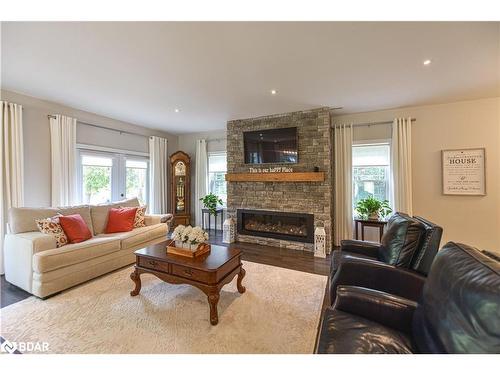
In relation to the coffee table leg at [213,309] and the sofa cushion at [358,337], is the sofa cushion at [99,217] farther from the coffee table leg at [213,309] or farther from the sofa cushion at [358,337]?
the sofa cushion at [358,337]

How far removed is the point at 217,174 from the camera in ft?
17.9

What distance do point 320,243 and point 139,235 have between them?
2.84m

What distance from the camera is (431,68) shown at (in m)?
2.38

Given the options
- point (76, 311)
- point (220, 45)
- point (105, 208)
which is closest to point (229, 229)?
point (105, 208)

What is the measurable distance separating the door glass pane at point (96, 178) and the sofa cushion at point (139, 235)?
137 centimetres

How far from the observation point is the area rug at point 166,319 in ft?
5.31

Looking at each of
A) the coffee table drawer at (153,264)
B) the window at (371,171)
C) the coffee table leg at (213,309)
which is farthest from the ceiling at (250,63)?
the coffee table leg at (213,309)

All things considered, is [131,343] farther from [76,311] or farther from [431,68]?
[431,68]

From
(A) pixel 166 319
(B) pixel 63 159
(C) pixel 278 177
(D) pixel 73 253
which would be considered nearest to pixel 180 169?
(B) pixel 63 159

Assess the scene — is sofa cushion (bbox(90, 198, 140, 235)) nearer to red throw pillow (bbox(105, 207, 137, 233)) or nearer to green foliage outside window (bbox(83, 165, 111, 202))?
red throw pillow (bbox(105, 207, 137, 233))

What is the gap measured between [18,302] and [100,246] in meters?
0.81

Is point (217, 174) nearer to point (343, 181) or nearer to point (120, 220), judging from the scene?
point (120, 220)

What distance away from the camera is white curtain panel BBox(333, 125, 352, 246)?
3957 millimetres
